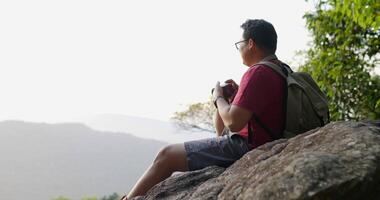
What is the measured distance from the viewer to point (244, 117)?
12.5 ft

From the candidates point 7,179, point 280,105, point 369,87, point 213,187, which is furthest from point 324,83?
point 7,179

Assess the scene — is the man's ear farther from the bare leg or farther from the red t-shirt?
the bare leg

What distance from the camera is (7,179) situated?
153 m

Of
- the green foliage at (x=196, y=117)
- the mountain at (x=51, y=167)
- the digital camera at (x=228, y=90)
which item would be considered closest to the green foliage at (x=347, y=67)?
the digital camera at (x=228, y=90)

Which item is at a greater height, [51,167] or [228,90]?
[228,90]

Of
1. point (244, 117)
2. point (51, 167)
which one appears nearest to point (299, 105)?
point (244, 117)

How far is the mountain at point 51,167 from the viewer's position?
151875mm

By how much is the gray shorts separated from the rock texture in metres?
0.41

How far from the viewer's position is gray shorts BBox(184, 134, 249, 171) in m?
4.03

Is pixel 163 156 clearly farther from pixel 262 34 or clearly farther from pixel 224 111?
pixel 262 34

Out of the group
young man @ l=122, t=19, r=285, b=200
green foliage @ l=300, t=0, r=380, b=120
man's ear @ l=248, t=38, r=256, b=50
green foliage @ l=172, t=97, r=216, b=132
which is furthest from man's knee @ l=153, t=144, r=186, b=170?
green foliage @ l=172, t=97, r=216, b=132

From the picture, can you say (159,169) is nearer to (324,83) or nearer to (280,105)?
(280,105)

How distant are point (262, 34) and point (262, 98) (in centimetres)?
59

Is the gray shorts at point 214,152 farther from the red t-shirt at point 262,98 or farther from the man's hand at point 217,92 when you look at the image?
the man's hand at point 217,92
